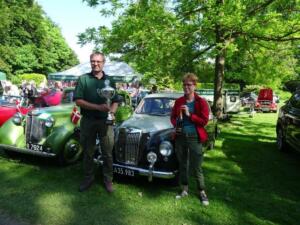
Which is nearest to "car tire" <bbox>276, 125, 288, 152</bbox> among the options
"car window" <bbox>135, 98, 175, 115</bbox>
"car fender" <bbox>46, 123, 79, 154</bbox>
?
"car window" <bbox>135, 98, 175, 115</bbox>

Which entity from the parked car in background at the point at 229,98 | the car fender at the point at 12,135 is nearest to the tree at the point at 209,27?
the car fender at the point at 12,135

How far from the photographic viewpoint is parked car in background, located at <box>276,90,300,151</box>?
8090mm

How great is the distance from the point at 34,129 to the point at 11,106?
3.66 metres

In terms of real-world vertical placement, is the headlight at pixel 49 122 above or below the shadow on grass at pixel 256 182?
above

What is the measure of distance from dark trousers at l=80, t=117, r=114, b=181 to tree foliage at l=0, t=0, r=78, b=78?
3906 cm

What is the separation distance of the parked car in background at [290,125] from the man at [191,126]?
11.3 feet

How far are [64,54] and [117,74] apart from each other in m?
53.7

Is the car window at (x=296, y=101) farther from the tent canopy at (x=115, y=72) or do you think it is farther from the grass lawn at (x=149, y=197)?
the tent canopy at (x=115, y=72)

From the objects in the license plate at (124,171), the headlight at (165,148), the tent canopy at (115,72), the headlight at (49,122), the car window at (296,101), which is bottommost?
the license plate at (124,171)

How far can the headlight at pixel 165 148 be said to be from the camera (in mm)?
6000

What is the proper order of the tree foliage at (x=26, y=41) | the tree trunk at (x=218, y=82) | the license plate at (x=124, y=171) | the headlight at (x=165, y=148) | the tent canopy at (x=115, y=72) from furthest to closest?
the tree foliage at (x=26, y=41), the tent canopy at (x=115, y=72), the tree trunk at (x=218, y=82), the license plate at (x=124, y=171), the headlight at (x=165, y=148)

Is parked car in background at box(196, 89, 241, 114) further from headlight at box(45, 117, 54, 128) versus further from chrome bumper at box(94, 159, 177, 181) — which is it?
chrome bumper at box(94, 159, 177, 181)

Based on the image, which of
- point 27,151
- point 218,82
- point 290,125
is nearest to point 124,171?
point 27,151

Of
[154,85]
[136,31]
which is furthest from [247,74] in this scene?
[136,31]
